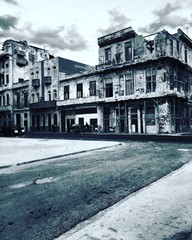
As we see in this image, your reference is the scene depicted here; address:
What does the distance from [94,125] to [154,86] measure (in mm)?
9992

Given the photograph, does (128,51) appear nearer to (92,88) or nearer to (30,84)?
(92,88)

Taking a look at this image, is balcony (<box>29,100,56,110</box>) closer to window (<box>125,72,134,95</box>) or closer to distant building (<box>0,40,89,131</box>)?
distant building (<box>0,40,89,131</box>)

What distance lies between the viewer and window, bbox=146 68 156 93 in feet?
86.6

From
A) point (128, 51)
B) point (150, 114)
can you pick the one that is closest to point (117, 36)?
point (128, 51)

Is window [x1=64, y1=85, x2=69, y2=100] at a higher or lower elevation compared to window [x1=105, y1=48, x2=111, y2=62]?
lower

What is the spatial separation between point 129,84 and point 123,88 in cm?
95

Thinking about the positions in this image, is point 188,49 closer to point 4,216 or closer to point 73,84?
point 73,84

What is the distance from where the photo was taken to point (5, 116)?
4556cm

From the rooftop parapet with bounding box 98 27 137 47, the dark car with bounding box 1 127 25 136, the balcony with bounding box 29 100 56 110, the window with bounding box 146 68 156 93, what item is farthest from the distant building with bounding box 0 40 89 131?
the window with bounding box 146 68 156 93

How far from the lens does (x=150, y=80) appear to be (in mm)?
26719

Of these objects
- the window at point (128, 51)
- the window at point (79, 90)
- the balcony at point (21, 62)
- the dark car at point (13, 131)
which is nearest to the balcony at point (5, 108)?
the balcony at point (21, 62)

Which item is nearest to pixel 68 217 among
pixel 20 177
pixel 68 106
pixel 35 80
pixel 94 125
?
pixel 20 177

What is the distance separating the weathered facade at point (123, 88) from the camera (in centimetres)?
2591

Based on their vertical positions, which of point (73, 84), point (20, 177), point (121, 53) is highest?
point (121, 53)
